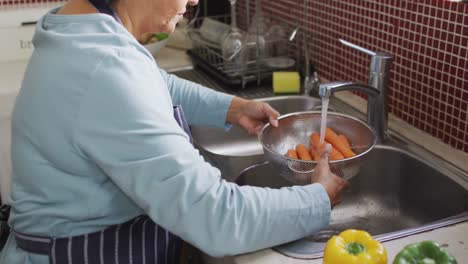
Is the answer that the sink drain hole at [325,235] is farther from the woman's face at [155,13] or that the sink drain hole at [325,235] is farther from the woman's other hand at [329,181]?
the woman's face at [155,13]

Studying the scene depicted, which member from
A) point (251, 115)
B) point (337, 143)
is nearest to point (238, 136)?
point (251, 115)

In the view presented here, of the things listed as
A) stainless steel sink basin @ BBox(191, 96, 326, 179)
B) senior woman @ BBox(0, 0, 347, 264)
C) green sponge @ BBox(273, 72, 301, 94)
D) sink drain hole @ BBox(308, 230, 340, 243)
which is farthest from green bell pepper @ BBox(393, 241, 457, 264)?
green sponge @ BBox(273, 72, 301, 94)

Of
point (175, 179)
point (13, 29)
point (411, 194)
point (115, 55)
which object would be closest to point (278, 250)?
point (175, 179)

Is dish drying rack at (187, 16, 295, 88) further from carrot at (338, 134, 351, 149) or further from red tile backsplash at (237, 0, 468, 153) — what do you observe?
carrot at (338, 134, 351, 149)

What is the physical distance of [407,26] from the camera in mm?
1435

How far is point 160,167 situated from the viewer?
834 millimetres

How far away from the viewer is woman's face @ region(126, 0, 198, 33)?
0.95 metres

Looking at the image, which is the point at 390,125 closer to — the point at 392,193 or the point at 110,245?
the point at 392,193

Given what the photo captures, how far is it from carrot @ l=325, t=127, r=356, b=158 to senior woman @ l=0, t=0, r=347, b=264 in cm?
25

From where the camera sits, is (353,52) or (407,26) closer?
(407,26)

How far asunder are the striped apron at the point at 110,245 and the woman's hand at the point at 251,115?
413 millimetres

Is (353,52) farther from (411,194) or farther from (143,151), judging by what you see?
(143,151)

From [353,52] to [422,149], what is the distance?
430mm

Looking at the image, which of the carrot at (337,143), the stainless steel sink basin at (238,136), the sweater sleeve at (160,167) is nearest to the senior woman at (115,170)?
the sweater sleeve at (160,167)
